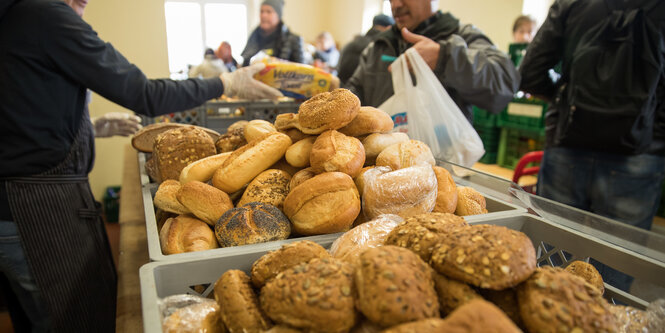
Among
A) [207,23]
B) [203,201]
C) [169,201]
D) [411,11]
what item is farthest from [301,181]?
[207,23]

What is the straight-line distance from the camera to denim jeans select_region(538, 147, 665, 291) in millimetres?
1731

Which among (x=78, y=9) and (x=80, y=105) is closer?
(x=80, y=105)

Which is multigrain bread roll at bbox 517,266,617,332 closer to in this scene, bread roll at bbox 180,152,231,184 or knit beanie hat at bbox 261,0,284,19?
bread roll at bbox 180,152,231,184

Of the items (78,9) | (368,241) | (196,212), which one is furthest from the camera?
(78,9)

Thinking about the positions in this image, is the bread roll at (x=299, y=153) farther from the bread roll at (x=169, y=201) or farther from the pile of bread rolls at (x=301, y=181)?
the bread roll at (x=169, y=201)

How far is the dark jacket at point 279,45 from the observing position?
A: 4254mm

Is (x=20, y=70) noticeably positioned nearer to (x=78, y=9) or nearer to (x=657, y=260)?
(x=78, y=9)

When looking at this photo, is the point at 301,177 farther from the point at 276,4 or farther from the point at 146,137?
the point at 276,4

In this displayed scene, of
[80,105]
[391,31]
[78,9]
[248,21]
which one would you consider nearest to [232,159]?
[80,105]

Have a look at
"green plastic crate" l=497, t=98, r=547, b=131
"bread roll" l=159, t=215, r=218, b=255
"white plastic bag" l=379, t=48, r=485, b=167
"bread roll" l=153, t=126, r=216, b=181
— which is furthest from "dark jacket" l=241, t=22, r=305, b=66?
"bread roll" l=159, t=215, r=218, b=255

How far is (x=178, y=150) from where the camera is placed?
1215 mm

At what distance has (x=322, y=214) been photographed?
870 mm

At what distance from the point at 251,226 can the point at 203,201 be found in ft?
0.56

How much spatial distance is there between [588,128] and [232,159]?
168cm
